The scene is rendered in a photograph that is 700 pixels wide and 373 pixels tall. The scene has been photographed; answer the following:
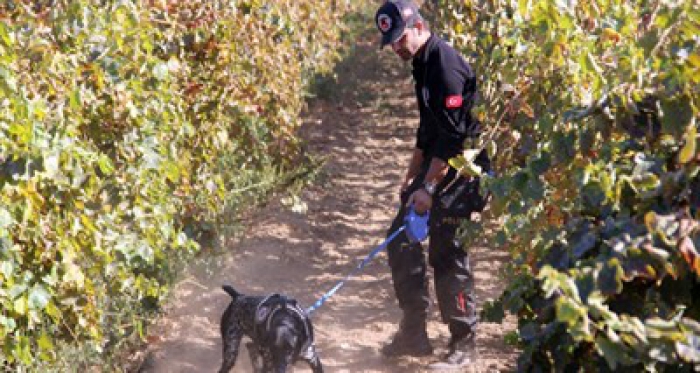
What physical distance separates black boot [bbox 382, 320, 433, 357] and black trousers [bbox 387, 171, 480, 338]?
0.02 m

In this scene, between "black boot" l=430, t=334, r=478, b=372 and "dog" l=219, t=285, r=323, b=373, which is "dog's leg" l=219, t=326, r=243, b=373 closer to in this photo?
"dog" l=219, t=285, r=323, b=373

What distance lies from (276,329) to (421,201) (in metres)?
0.98

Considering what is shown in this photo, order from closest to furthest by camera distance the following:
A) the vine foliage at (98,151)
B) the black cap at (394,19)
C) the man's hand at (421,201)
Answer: the vine foliage at (98,151) → the black cap at (394,19) → the man's hand at (421,201)

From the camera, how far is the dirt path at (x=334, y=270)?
21.7 feet

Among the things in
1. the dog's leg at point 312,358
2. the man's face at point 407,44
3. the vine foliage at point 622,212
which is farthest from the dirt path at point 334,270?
the vine foliage at point 622,212

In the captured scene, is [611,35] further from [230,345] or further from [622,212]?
[230,345]

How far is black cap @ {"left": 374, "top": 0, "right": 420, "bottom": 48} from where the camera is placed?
564 centimetres

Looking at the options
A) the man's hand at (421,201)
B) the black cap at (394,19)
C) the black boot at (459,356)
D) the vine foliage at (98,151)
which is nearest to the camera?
the vine foliage at (98,151)

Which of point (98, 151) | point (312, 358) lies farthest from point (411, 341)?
point (98, 151)

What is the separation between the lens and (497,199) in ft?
12.6

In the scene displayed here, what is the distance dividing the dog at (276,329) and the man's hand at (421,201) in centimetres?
78

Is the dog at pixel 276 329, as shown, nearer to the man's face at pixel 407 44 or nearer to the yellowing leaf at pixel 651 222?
the man's face at pixel 407 44

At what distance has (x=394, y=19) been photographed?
5.65 m

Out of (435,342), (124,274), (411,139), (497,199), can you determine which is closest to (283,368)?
(124,274)
